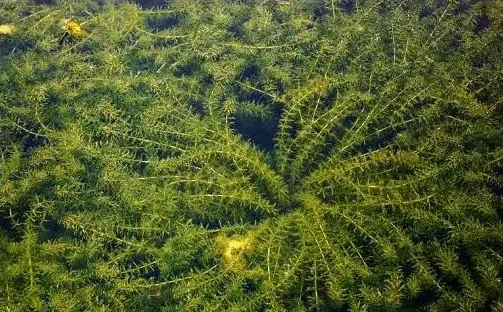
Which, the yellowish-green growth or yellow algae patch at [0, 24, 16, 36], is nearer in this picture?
the yellowish-green growth

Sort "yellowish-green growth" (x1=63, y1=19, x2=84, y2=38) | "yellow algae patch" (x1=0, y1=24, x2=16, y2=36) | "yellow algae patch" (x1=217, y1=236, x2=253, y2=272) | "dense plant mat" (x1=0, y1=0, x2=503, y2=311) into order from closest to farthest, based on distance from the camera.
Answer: "dense plant mat" (x1=0, y1=0, x2=503, y2=311) → "yellow algae patch" (x1=217, y1=236, x2=253, y2=272) → "yellowish-green growth" (x1=63, y1=19, x2=84, y2=38) → "yellow algae patch" (x1=0, y1=24, x2=16, y2=36)

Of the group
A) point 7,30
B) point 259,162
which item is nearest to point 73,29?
point 7,30

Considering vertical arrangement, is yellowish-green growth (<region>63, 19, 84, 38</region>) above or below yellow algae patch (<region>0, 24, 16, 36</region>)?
above

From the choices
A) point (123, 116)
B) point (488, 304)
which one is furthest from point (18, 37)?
point (488, 304)

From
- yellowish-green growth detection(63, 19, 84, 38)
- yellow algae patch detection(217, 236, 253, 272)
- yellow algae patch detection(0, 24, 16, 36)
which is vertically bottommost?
yellow algae patch detection(217, 236, 253, 272)

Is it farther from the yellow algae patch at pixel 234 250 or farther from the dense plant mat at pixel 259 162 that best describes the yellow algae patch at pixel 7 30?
the yellow algae patch at pixel 234 250

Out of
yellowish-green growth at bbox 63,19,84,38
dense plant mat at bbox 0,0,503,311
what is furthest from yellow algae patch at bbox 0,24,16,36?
yellowish-green growth at bbox 63,19,84,38

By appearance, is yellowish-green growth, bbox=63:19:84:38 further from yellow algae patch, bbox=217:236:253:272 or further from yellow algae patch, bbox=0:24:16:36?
yellow algae patch, bbox=217:236:253:272

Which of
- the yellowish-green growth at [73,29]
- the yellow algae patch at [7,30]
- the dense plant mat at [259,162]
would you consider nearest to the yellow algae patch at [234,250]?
the dense plant mat at [259,162]

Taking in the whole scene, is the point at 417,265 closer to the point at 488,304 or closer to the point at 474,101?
the point at 488,304
